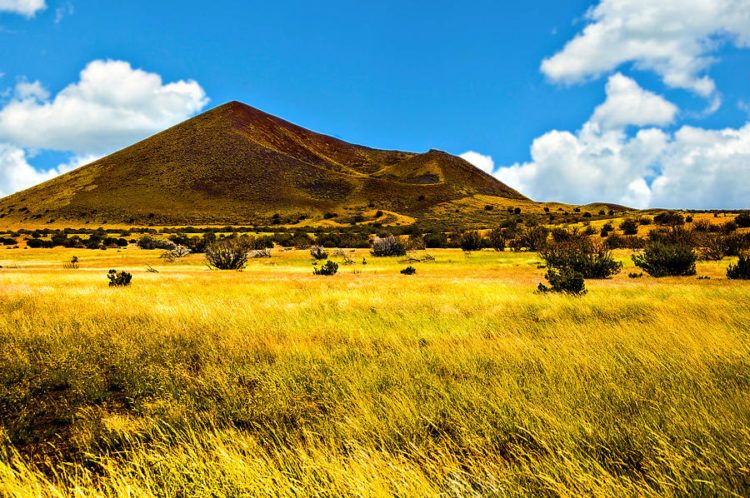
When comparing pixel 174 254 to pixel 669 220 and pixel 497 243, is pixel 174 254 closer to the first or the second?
pixel 497 243

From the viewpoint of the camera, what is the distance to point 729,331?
6773mm

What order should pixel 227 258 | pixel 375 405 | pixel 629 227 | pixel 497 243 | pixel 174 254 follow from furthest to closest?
pixel 629 227 < pixel 497 243 < pixel 174 254 < pixel 227 258 < pixel 375 405

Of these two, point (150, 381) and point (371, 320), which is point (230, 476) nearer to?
point (150, 381)

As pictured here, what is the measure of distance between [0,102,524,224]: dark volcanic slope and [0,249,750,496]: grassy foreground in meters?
85.7

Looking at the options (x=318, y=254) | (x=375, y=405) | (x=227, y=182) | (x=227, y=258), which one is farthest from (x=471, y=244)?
(x=227, y=182)

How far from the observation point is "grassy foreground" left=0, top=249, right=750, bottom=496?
112 inches

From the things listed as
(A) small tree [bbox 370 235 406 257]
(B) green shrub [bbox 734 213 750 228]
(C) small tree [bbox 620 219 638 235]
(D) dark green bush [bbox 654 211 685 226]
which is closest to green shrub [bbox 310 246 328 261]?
(A) small tree [bbox 370 235 406 257]

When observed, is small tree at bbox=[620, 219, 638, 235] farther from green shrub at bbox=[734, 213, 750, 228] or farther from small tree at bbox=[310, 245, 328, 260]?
small tree at bbox=[310, 245, 328, 260]

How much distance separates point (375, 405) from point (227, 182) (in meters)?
112

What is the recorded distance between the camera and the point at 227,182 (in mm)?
106625

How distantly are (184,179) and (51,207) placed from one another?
29489 mm

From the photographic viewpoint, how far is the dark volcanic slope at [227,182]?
92.5m

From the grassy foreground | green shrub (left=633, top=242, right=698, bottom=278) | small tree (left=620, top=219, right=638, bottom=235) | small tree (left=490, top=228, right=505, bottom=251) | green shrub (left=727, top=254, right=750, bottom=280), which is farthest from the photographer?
small tree (left=620, top=219, right=638, bottom=235)

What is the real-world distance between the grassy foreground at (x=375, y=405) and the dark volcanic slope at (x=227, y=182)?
281ft
